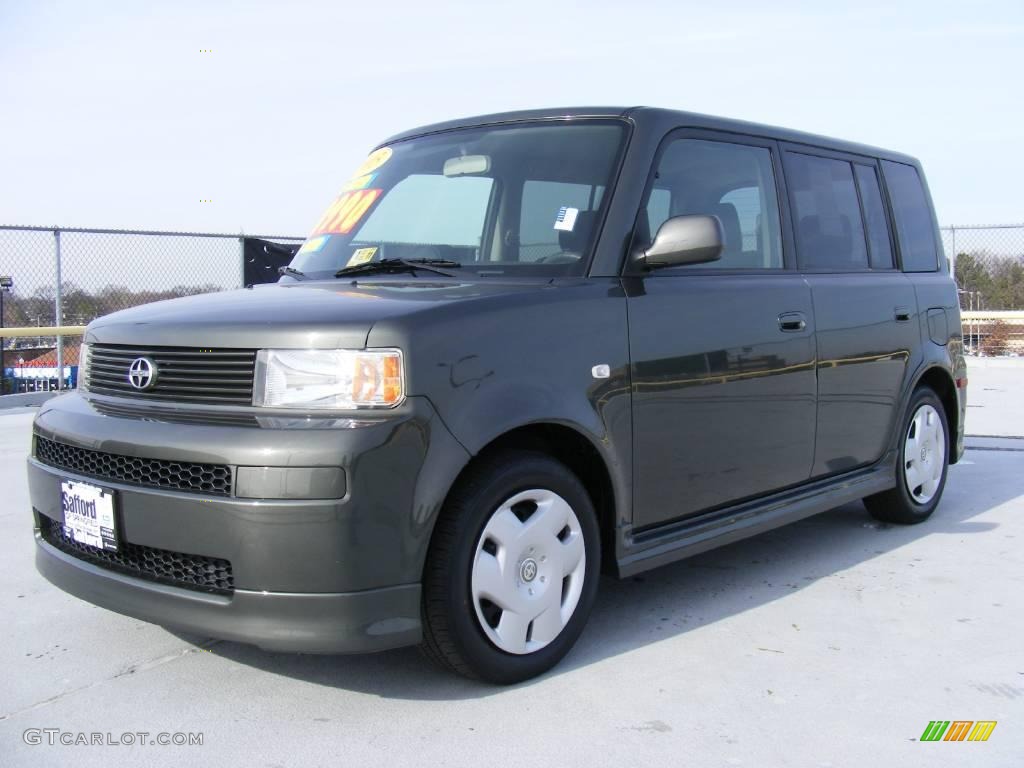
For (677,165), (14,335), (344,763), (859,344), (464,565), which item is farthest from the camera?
(14,335)

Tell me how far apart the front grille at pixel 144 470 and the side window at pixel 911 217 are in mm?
3779

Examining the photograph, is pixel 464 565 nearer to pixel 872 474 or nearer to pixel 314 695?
pixel 314 695

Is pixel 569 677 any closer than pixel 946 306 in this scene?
Yes

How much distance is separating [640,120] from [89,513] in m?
2.25

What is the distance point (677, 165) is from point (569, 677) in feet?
6.16

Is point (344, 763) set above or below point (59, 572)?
below

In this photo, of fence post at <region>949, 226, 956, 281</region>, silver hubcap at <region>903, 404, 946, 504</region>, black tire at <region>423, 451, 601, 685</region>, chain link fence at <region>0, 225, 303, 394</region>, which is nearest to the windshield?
black tire at <region>423, 451, 601, 685</region>

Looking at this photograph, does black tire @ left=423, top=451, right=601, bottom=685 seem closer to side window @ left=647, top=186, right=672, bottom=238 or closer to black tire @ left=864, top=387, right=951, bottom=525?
side window @ left=647, top=186, right=672, bottom=238

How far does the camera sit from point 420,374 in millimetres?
2711

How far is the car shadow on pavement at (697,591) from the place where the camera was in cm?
313

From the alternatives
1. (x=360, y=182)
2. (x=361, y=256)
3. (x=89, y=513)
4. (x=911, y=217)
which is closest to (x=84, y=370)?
(x=89, y=513)

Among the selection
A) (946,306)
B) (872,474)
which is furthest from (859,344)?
(946,306)

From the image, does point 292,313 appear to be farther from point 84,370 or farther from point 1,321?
point 1,321

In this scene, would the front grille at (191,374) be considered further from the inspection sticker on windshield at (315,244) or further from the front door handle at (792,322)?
the front door handle at (792,322)
